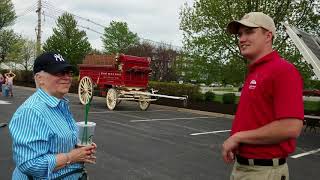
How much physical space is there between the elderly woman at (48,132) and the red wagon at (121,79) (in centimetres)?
1647

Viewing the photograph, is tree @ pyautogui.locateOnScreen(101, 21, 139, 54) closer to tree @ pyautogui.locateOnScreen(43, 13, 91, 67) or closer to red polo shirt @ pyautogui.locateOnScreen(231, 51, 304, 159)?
tree @ pyautogui.locateOnScreen(43, 13, 91, 67)

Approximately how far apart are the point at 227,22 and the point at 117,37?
165 feet

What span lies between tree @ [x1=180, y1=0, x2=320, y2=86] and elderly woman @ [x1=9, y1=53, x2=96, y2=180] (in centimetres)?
1989

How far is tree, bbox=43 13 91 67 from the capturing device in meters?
43.5

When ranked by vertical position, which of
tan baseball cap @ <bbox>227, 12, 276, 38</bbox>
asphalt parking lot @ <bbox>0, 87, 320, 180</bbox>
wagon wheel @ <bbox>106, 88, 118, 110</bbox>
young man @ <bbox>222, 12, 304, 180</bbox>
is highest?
tan baseball cap @ <bbox>227, 12, 276, 38</bbox>

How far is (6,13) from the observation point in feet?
191

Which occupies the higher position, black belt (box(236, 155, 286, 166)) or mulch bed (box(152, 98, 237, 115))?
black belt (box(236, 155, 286, 166))

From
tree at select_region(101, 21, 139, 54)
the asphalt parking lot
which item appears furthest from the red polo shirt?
tree at select_region(101, 21, 139, 54)

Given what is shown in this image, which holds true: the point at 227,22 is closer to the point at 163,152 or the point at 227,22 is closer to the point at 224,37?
the point at 224,37

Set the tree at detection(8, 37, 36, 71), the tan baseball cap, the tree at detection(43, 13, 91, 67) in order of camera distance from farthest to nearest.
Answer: the tree at detection(8, 37, 36, 71)
the tree at detection(43, 13, 91, 67)
the tan baseball cap

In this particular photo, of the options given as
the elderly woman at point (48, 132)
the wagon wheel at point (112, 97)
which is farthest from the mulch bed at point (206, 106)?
the elderly woman at point (48, 132)

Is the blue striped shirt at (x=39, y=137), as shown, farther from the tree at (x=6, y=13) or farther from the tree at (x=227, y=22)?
the tree at (x=6, y=13)

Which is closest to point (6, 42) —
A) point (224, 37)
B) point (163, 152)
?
point (224, 37)

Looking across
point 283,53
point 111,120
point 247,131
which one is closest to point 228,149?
point 247,131
